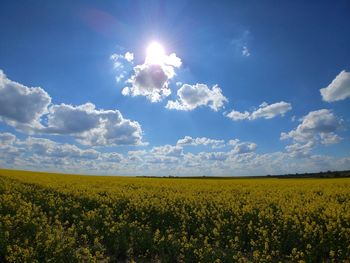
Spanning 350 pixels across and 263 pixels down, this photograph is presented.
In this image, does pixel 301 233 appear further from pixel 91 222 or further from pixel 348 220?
pixel 91 222

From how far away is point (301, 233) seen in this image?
11.0 m

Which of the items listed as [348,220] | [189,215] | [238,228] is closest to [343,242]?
[348,220]

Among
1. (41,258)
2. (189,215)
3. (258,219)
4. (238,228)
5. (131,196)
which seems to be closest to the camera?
(41,258)

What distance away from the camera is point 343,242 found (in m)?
10.9

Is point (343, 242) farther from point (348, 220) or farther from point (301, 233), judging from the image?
point (348, 220)

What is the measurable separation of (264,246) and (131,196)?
945 centimetres

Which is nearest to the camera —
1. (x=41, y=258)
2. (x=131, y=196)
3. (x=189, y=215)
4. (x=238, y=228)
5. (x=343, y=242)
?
(x=41, y=258)

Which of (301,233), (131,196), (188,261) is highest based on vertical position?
(131,196)

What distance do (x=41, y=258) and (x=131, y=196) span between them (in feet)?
30.8

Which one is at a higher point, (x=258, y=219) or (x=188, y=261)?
(x=258, y=219)

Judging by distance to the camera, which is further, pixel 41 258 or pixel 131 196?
pixel 131 196

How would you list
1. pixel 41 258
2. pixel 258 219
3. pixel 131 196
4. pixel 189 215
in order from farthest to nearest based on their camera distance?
pixel 131 196 < pixel 189 215 < pixel 258 219 < pixel 41 258

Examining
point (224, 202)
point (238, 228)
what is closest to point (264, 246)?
point (238, 228)

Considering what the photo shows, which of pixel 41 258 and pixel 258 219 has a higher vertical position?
pixel 258 219
